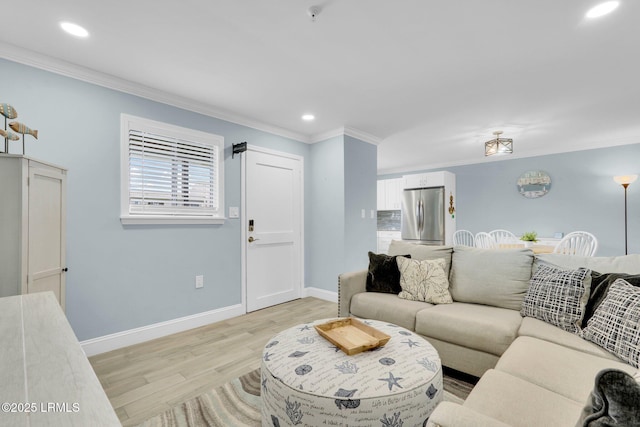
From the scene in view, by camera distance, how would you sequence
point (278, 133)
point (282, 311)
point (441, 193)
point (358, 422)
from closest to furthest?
point (358, 422)
point (282, 311)
point (278, 133)
point (441, 193)

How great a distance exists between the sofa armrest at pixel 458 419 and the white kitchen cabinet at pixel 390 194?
585 centimetres

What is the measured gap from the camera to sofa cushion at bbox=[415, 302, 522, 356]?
1798 millimetres

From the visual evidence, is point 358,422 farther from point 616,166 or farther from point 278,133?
point 616,166

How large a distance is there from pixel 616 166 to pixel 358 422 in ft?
19.3

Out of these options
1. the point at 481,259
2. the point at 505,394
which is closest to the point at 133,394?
the point at 505,394

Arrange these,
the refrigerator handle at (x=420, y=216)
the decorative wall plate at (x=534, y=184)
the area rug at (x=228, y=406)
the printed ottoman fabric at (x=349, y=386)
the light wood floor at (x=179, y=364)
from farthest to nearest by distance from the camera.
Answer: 1. the refrigerator handle at (x=420, y=216)
2. the decorative wall plate at (x=534, y=184)
3. the light wood floor at (x=179, y=364)
4. the area rug at (x=228, y=406)
5. the printed ottoman fabric at (x=349, y=386)

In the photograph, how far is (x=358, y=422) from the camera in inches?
43.4

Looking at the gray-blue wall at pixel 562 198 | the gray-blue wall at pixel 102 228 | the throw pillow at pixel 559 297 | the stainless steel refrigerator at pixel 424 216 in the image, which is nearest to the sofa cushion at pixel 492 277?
the throw pillow at pixel 559 297

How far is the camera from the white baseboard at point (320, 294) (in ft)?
12.9

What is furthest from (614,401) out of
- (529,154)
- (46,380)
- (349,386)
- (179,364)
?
(529,154)

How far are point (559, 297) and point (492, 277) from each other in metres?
0.47

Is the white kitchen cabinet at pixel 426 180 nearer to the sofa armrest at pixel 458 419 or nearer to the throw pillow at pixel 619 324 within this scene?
the throw pillow at pixel 619 324

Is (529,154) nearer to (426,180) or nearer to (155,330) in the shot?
(426,180)

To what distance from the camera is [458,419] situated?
78 cm
